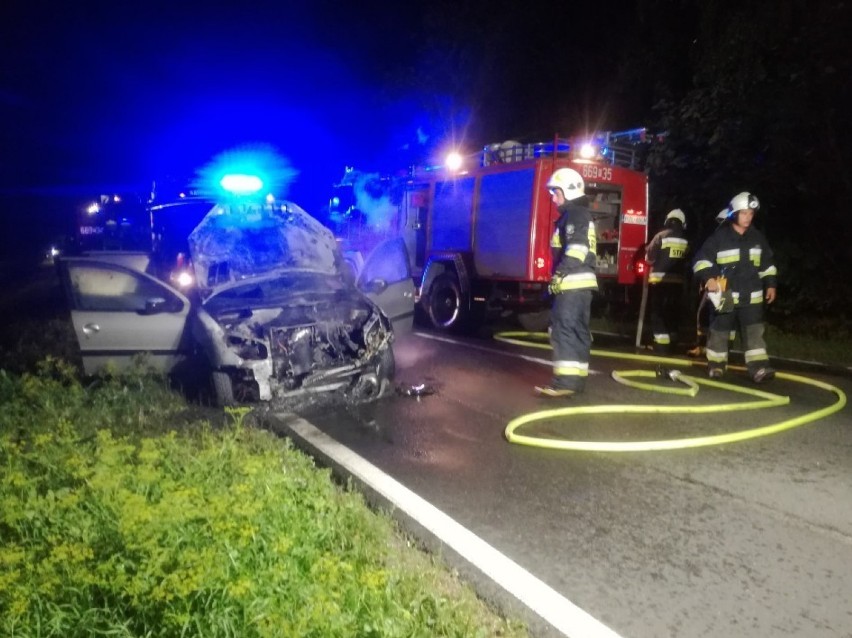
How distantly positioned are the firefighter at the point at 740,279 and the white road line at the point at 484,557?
3808mm

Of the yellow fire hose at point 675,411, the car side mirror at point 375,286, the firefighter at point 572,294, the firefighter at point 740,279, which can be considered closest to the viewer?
the yellow fire hose at point 675,411

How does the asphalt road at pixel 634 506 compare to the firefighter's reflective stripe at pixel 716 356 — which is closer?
the asphalt road at pixel 634 506

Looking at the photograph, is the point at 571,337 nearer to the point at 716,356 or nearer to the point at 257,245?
the point at 716,356

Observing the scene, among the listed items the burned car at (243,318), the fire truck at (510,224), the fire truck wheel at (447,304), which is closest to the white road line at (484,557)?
the burned car at (243,318)

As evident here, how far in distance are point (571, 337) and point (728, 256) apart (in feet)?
A: 5.86

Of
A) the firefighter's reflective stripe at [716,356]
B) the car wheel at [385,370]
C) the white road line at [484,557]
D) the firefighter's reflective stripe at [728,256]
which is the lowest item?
the white road line at [484,557]

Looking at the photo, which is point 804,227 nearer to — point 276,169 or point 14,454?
point 276,169

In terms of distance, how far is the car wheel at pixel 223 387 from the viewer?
5.46m

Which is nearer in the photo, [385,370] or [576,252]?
[576,252]

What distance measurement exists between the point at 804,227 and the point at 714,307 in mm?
4573

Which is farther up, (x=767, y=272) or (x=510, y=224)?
(x=510, y=224)

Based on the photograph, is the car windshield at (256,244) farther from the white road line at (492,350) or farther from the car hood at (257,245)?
the white road line at (492,350)

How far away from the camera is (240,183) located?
27.8ft

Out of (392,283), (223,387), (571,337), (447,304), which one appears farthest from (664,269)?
(223,387)
